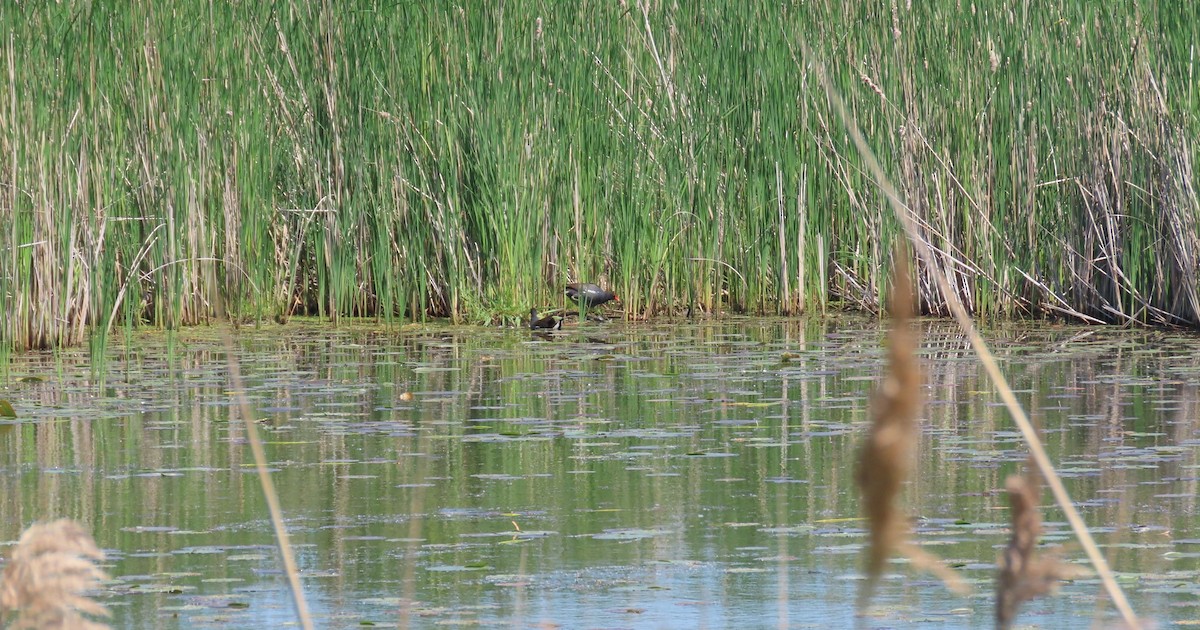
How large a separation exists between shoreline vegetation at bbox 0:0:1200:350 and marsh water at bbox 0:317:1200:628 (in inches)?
20.7

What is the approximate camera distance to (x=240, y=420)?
625 centimetres

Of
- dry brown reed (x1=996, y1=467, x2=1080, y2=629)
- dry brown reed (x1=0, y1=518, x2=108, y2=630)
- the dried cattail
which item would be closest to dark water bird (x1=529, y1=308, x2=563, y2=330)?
dry brown reed (x1=0, y1=518, x2=108, y2=630)

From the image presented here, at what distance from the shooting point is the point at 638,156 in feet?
30.3

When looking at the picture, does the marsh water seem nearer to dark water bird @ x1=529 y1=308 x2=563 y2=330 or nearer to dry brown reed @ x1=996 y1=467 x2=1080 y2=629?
dark water bird @ x1=529 y1=308 x2=563 y2=330

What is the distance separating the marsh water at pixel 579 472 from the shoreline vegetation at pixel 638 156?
527mm

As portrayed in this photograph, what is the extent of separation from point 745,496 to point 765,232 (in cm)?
449

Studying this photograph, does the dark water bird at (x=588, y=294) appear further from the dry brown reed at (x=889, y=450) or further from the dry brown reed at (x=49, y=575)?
the dry brown reed at (x=889, y=450)

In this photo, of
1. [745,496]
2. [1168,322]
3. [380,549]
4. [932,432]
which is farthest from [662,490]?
[1168,322]

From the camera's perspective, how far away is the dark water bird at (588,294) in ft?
29.1

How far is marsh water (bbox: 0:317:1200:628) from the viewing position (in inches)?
150

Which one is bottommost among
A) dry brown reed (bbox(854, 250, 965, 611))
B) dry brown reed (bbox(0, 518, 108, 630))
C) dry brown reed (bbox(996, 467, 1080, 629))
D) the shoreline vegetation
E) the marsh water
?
the marsh water

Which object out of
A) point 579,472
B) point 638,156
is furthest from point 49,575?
point 638,156

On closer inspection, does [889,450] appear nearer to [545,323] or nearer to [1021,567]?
[1021,567]

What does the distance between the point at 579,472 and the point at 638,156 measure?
4.19 m
